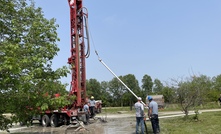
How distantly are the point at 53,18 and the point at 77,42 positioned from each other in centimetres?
746

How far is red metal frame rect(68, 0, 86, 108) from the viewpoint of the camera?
20.2m

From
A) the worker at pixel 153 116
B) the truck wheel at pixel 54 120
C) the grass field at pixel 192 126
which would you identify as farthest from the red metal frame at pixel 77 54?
the worker at pixel 153 116

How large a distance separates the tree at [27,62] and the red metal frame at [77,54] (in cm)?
749

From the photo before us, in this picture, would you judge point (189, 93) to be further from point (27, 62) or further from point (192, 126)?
point (27, 62)

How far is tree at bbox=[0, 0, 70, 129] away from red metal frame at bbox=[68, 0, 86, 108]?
749 cm

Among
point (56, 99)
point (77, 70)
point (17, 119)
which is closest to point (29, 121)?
point (17, 119)

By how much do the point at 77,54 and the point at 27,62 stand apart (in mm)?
10663

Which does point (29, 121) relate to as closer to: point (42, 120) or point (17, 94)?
point (17, 94)

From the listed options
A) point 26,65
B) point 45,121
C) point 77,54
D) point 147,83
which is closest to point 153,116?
point 26,65

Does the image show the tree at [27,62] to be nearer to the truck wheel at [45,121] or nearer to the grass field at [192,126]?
the grass field at [192,126]

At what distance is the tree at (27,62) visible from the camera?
9391 millimetres

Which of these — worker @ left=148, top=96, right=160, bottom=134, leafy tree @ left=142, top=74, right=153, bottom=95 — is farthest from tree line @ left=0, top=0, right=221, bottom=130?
leafy tree @ left=142, top=74, right=153, bottom=95

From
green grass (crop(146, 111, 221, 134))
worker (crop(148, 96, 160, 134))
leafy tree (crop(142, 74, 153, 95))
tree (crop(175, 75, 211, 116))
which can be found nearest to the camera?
worker (crop(148, 96, 160, 134))

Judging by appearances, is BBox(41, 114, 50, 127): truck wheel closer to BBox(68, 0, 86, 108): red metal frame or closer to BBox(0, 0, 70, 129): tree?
BBox(68, 0, 86, 108): red metal frame
